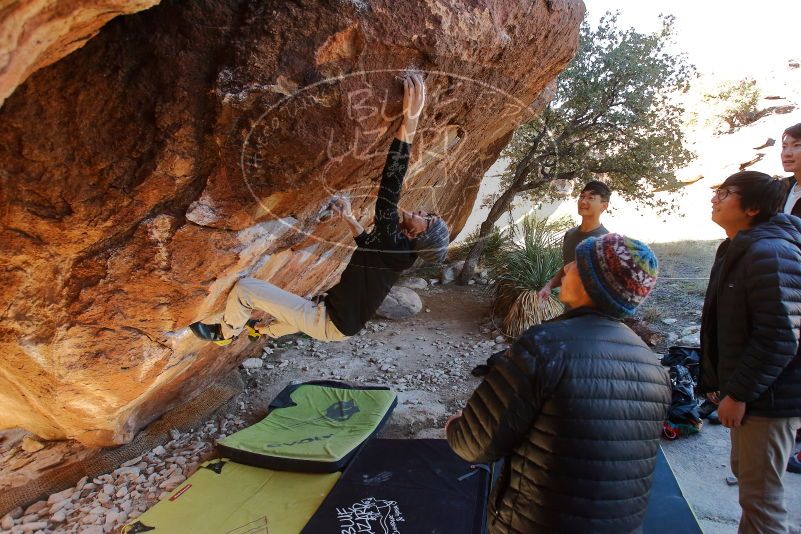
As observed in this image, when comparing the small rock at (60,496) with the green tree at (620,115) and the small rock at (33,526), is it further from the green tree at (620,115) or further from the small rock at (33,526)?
the green tree at (620,115)

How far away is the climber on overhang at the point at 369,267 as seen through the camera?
2664 millimetres

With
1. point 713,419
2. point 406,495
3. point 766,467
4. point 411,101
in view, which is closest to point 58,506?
point 406,495

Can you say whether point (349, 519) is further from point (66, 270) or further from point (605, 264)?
point (605, 264)

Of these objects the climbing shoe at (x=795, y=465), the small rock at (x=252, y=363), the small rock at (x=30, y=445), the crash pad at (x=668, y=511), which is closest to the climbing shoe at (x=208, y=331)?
the small rock at (x=30, y=445)

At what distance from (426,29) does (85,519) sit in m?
3.92

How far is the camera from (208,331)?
322cm

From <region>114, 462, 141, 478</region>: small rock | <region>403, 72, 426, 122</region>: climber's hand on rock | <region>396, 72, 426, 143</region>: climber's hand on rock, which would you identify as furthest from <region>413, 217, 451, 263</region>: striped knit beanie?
<region>114, 462, 141, 478</region>: small rock

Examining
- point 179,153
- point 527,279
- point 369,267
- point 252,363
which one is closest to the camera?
point 179,153

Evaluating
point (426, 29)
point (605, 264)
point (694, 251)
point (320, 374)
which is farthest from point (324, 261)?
point (694, 251)

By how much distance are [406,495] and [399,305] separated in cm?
398

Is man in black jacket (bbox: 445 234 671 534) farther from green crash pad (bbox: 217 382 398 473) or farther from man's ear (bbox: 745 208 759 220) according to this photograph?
green crash pad (bbox: 217 382 398 473)

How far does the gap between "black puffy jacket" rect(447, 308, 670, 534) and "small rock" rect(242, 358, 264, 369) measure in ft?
14.9

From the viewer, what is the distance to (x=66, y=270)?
2.56 metres

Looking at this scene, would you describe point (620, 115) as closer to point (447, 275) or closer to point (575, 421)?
point (447, 275)
